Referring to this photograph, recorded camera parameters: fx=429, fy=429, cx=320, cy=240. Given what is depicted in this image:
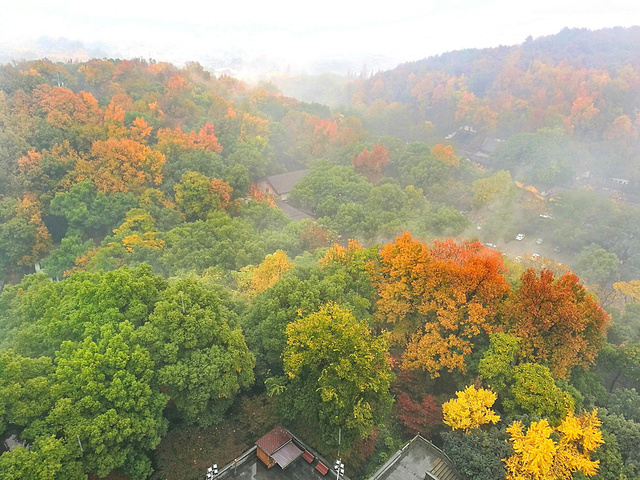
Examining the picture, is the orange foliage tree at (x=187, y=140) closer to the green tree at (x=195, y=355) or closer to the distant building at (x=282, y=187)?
the distant building at (x=282, y=187)

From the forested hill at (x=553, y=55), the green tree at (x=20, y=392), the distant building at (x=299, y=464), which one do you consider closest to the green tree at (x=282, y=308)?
the distant building at (x=299, y=464)

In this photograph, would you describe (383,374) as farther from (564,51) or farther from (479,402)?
(564,51)

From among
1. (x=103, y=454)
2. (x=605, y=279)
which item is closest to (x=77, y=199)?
(x=103, y=454)

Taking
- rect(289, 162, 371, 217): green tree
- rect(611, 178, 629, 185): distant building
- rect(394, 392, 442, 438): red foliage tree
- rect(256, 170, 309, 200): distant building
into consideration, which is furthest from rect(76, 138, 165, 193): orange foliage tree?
rect(611, 178, 629, 185): distant building

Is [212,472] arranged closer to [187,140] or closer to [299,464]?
[299,464]

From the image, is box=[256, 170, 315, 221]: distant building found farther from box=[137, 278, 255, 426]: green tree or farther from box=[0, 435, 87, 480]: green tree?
box=[0, 435, 87, 480]: green tree
